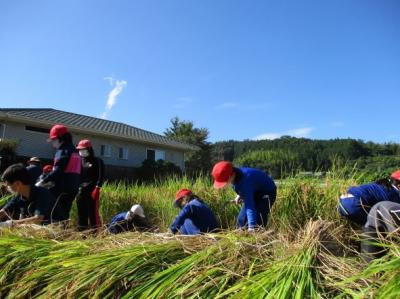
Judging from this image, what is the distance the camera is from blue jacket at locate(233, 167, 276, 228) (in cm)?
410

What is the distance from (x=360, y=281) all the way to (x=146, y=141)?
23271 mm

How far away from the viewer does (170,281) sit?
2.21 m

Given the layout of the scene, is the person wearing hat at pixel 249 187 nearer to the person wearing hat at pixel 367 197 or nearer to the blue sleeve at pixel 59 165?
the person wearing hat at pixel 367 197

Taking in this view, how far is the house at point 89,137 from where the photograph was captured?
1831 cm

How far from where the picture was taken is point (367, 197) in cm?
378

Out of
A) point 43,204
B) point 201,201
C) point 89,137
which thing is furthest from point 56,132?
point 89,137

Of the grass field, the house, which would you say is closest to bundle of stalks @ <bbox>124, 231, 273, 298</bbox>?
the grass field

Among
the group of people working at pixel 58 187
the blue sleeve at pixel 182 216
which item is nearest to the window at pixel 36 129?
the group of people working at pixel 58 187

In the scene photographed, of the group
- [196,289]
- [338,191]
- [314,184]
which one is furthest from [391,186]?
[196,289]

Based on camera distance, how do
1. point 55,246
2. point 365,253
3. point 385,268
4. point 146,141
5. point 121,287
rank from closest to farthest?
1. point 385,268
2. point 121,287
3. point 365,253
4. point 55,246
5. point 146,141

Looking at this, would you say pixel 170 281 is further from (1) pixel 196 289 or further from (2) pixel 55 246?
(2) pixel 55 246

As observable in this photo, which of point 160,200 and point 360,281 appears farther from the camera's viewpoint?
point 160,200

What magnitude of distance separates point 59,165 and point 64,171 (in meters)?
0.09

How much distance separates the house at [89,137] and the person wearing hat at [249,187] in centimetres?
1459
